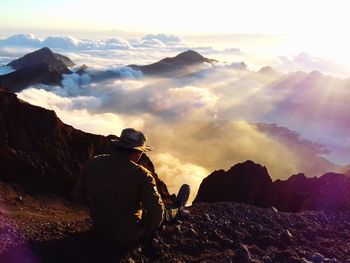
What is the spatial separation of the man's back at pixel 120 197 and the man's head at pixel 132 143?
13 cm

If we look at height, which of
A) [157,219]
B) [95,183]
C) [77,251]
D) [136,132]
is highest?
[136,132]

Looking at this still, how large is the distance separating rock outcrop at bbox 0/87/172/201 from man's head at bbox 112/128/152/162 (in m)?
12.0

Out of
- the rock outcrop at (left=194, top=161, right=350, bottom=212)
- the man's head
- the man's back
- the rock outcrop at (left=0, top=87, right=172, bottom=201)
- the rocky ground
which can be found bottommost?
the rock outcrop at (left=194, top=161, right=350, bottom=212)

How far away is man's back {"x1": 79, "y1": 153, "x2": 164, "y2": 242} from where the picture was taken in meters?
7.86

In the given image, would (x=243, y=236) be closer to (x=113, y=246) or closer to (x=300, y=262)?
(x=300, y=262)

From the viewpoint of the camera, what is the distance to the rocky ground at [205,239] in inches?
328

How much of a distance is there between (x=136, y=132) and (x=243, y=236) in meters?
4.28

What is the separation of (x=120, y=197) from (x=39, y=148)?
18073 millimetres

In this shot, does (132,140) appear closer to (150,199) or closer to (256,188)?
(150,199)

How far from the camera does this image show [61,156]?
26.5 m

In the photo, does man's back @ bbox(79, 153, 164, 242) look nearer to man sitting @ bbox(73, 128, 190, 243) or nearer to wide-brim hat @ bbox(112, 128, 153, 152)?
man sitting @ bbox(73, 128, 190, 243)

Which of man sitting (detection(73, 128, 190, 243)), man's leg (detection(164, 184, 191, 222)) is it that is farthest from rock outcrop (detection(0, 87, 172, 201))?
man sitting (detection(73, 128, 190, 243))

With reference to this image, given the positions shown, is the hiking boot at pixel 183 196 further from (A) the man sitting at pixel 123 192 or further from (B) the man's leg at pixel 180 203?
(A) the man sitting at pixel 123 192

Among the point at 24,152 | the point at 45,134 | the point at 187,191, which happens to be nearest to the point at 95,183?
the point at 187,191
